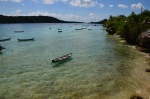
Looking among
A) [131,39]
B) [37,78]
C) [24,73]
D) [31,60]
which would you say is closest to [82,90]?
[37,78]

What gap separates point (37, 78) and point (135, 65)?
57.2 feet

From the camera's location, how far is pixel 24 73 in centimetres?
3030

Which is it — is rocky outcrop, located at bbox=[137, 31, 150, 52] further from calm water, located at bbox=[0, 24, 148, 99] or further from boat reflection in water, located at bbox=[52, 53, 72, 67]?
boat reflection in water, located at bbox=[52, 53, 72, 67]

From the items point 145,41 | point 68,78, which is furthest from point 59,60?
point 145,41

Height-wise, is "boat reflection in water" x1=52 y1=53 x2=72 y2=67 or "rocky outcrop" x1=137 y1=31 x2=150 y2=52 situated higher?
"rocky outcrop" x1=137 y1=31 x2=150 y2=52

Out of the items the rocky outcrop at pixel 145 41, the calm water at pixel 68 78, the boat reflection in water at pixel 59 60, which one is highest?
the rocky outcrop at pixel 145 41

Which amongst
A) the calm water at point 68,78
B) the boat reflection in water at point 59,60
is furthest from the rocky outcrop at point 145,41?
the boat reflection in water at point 59,60

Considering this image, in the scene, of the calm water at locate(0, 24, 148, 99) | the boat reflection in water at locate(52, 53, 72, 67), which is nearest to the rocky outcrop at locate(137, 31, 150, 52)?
the calm water at locate(0, 24, 148, 99)

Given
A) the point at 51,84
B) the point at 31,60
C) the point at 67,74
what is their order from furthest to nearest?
the point at 31,60
the point at 67,74
the point at 51,84

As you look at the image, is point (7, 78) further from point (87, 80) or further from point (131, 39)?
point (131, 39)

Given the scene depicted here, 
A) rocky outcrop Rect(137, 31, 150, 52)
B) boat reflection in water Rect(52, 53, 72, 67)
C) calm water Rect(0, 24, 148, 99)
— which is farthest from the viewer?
rocky outcrop Rect(137, 31, 150, 52)

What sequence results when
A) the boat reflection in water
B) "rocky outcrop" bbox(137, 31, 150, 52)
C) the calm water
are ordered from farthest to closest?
"rocky outcrop" bbox(137, 31, 150, 52)
the boat reflection in water
the calm water

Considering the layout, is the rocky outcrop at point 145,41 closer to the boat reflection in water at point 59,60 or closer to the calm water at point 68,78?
the calm water at point 68,78

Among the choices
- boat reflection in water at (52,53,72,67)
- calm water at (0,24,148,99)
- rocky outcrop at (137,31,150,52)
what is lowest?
calm water at (0,24,148,99)
